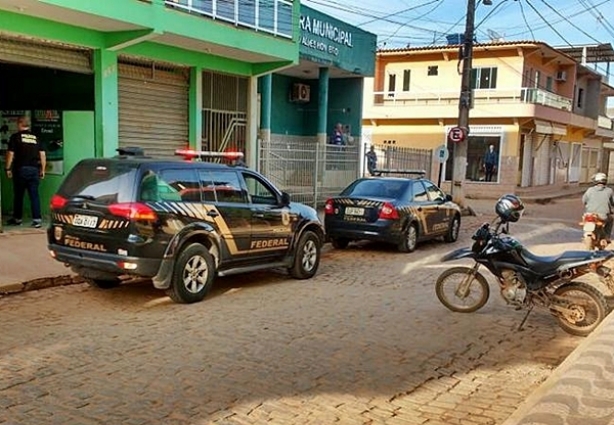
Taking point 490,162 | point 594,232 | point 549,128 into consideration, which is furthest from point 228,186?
point 549,128

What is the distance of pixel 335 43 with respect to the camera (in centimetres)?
1947

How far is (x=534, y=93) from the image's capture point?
91.1 ft

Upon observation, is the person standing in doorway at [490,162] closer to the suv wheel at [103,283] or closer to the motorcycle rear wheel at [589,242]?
the motorcycle rear wheel at [589,242]

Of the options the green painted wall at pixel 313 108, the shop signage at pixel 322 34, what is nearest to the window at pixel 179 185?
the shop signage at pixel 322 34

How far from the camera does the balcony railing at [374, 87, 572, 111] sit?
1108 inches

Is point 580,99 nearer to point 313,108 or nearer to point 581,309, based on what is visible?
point 313,108

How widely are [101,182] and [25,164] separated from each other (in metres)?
4.61

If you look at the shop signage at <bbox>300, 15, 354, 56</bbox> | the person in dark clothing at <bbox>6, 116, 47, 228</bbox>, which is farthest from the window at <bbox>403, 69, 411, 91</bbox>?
the person in dark clothing at <bbox>6, 116, 47, 228</bbox>

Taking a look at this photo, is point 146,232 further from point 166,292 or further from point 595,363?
point 595,363

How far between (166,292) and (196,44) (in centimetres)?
790

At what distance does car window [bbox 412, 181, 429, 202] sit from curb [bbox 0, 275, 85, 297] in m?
6.75

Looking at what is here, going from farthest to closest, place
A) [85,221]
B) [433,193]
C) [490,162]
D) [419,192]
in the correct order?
[490,162] < [433,193] < [419,192] < [85,221]

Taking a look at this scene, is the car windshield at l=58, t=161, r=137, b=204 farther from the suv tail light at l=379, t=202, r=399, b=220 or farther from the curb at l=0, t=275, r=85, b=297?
the suv tail light at l=379, t=202, r=399, b=220

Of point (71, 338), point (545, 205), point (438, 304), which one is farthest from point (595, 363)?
point (545, 205)
